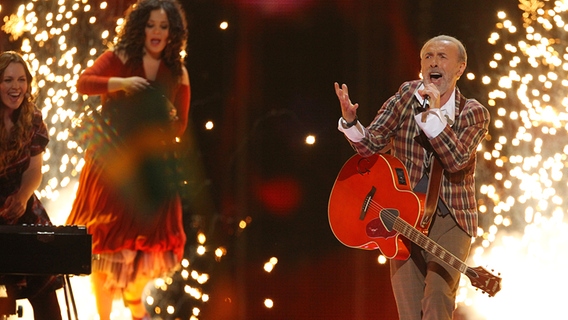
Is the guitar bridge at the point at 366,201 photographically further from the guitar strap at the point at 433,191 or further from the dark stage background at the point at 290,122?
the dark stage background at the point at 290,122

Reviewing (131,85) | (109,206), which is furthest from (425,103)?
(109,206)

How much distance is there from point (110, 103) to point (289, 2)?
53.2 inches

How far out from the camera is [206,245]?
5.20 metres

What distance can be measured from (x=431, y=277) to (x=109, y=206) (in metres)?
2.12

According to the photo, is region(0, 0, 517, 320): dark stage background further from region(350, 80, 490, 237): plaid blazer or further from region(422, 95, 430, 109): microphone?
region(422, 95, 430, 109): microphone

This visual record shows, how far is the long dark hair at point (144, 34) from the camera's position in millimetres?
5043

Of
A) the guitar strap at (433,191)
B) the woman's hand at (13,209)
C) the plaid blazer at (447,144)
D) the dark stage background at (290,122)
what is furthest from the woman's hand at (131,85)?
the guitar strap at (433,191)

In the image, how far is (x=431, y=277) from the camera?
3902 millimetres

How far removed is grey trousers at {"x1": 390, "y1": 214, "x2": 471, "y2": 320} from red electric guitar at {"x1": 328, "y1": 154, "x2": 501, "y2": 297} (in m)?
0.07

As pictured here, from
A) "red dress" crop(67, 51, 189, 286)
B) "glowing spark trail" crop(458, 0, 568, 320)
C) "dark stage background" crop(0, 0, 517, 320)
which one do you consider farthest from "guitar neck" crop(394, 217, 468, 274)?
"red dress" crop(67, 51, 189, 286)

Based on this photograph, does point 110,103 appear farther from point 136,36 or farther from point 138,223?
point 138,223

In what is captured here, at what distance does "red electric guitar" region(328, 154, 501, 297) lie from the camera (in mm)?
3961

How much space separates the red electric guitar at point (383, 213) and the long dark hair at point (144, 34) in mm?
1472

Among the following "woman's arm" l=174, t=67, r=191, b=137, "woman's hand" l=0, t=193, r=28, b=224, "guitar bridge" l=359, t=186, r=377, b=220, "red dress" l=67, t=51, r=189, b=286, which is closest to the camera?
"guitar bridge" l=359, t=186, r=377, b=220
